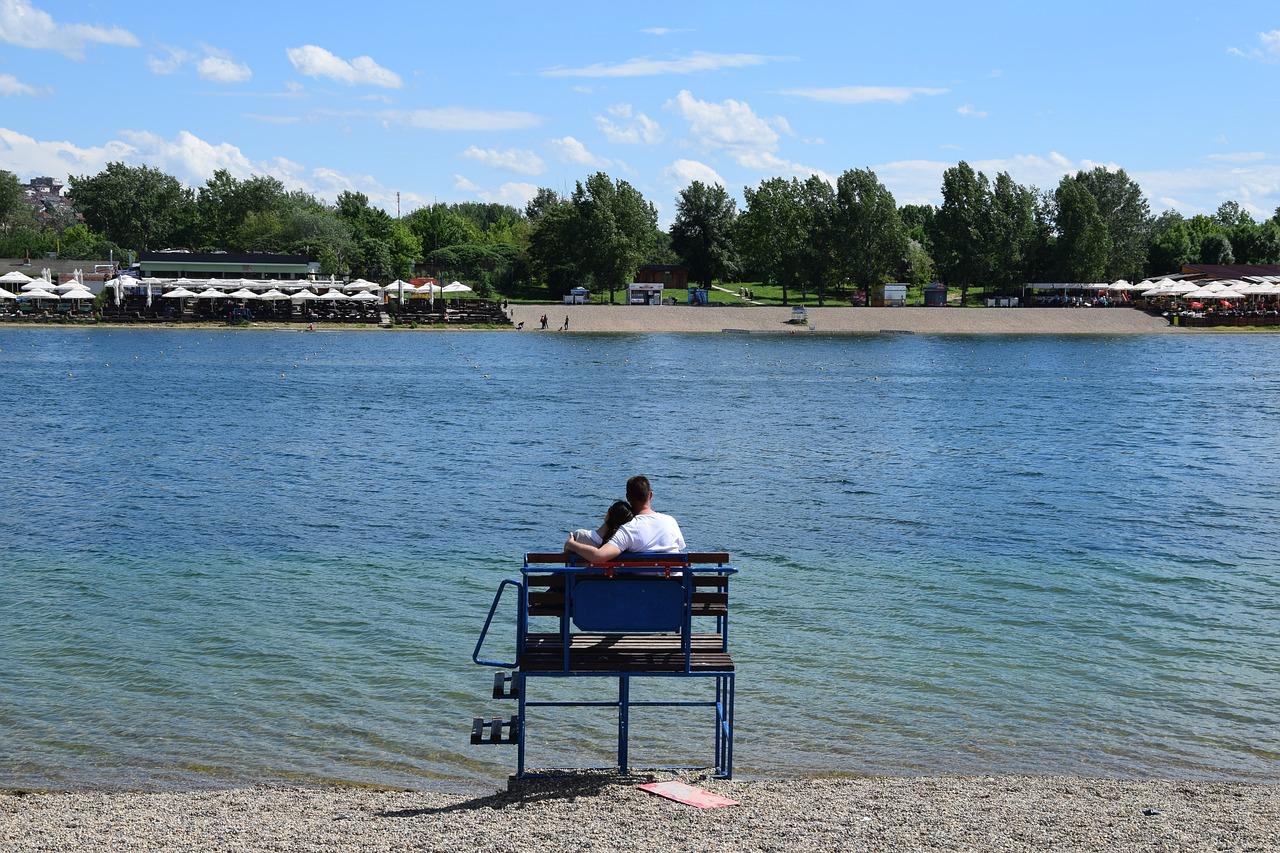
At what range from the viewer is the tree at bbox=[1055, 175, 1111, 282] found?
132m

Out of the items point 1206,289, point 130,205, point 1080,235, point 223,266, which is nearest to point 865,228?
point 1080,235

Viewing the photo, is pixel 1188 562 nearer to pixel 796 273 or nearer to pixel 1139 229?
pixel 796 273

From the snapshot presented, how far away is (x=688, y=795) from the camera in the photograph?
9.77 meters

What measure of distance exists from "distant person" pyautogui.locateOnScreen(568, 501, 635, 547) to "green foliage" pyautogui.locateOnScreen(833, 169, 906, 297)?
122908 millimetres

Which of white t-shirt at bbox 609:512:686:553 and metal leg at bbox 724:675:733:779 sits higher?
white t-shirt at bbox 609:512:686:553

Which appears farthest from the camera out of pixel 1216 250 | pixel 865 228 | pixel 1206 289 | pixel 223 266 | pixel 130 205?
pixel 130 205

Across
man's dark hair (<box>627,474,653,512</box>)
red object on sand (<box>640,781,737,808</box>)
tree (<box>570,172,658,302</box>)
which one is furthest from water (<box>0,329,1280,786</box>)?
tree (<box>570,172,658,302</box>)

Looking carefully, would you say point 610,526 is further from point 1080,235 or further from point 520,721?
point 1080,235

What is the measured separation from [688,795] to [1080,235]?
132944 millimetres

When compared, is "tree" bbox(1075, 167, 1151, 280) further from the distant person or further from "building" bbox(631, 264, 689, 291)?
the distant person

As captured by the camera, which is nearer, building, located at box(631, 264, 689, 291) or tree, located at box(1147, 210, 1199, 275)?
building, located at box(631, 264, 689, 291)

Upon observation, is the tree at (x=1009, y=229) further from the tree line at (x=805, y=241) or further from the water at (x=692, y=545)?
the water at (x=692, y=545)

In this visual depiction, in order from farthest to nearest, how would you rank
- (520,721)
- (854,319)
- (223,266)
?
(223,266) → (854,319) → (520,721)

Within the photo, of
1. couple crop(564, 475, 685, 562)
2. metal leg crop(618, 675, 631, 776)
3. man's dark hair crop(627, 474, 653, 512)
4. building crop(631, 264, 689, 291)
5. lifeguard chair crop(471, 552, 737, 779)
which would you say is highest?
building crop(631, 264, 689, 291)
